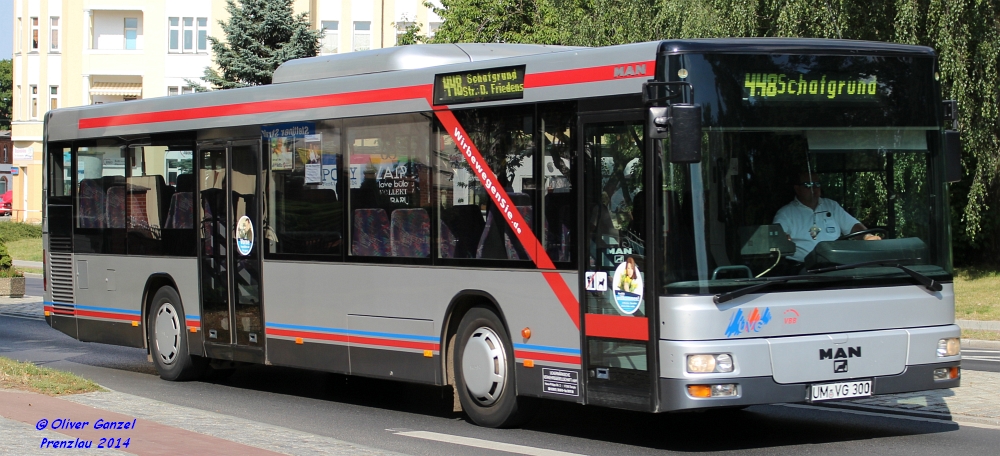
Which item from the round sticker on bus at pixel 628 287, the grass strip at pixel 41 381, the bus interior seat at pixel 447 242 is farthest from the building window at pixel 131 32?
the round sticker on bus at pixel 628 287

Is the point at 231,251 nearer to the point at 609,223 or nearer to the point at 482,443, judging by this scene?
the point at 482,443

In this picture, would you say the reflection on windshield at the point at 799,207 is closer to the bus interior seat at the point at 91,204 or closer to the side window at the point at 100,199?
the side window at the point at 100,199

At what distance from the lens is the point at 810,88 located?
8992mm

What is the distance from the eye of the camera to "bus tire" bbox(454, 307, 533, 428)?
10.2 meters

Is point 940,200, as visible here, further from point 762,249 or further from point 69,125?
point 69,125

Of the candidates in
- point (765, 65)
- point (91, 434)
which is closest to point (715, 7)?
point (765, 65)

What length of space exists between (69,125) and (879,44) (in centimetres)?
1054

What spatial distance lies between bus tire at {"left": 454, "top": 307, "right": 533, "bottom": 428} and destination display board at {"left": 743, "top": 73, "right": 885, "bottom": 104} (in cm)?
284

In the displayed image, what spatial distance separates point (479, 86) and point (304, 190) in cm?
272

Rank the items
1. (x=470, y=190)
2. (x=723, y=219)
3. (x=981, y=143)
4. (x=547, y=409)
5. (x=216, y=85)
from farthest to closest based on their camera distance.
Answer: (x=216, y=85) < (x=981, y=143) < (x=547, y=409) < (x=470, y=190) < (x=723, y=219)

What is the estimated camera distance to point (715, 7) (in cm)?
2502

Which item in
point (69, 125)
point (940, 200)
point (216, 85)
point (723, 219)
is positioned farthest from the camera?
point (216, 85)

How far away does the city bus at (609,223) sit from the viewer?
8641 millimetres

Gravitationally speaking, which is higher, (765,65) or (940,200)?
(765,65)
